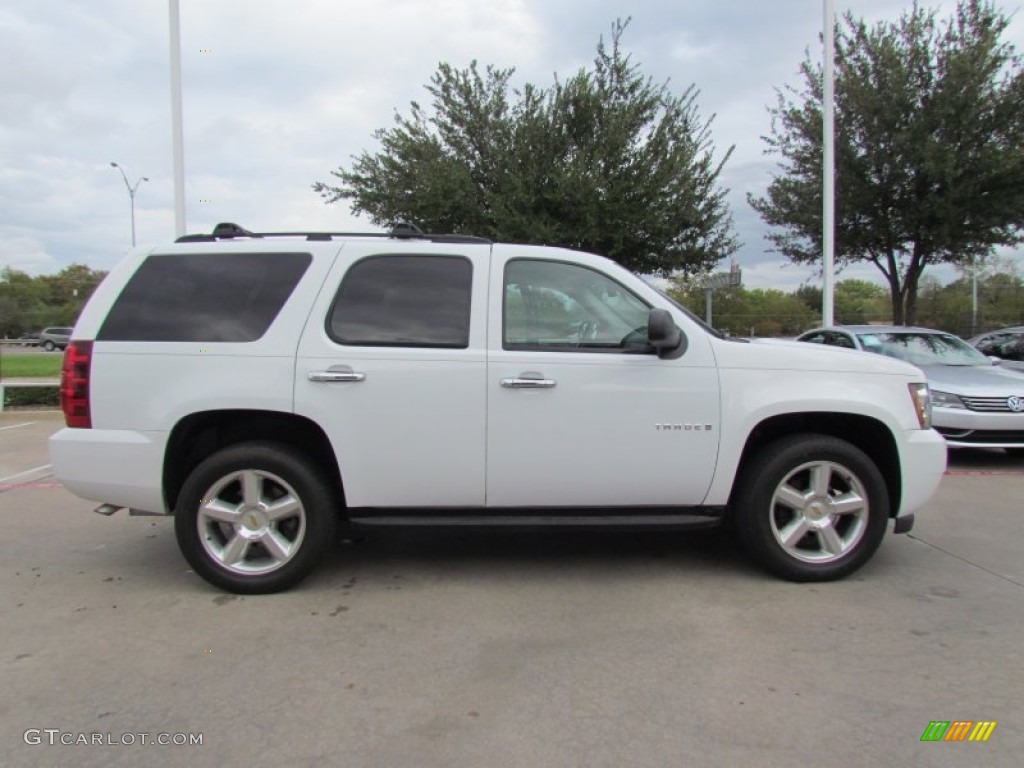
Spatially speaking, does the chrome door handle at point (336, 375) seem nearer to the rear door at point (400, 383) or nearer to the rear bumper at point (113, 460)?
the rear door at point (400, 383)

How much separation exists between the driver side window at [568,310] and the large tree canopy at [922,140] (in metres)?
12.1

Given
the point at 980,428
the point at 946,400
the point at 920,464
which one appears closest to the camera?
the point at 920,464

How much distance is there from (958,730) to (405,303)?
3154 mm

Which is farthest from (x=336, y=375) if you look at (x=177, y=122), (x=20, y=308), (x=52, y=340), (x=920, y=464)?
(x=20, y=308)

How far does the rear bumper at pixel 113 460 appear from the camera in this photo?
377cm

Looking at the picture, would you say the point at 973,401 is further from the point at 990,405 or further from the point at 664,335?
the point at 664,335

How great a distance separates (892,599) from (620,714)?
2.00 metres

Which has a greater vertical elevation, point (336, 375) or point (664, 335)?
point (664, 335)

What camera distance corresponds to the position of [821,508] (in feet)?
13.1

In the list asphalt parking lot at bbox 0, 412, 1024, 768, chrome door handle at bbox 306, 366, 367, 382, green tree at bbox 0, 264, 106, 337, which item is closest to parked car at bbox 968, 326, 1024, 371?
asphalt parking lot at bbox 0, 412, 1024, 768

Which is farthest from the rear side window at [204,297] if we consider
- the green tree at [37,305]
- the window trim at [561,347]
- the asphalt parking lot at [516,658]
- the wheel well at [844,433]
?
the green tree at [37,305]

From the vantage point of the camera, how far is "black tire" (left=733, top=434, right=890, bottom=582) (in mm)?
3920

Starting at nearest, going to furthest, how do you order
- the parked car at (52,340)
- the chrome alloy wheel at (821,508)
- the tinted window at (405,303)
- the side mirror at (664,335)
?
1. the side mirror at (664,335)
2. the tinted window at (405,303)
3. the chrome alloy wheel at (821,508)
4. the parked car at (52,340)

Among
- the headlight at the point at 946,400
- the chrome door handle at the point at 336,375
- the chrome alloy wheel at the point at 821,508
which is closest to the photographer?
the chrome door handle at the point at 336,375
